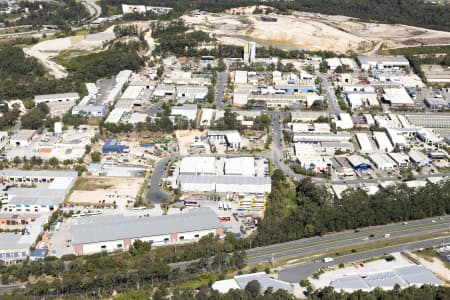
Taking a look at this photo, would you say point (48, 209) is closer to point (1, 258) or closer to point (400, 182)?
point (1, 258)

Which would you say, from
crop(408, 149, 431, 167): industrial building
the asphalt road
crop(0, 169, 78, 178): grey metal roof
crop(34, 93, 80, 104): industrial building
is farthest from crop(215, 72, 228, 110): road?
the asphalt road

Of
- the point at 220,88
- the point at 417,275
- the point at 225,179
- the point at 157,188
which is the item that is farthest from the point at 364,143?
the point at 220,88

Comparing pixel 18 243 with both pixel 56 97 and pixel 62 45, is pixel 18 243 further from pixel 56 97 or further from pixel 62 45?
pixel 62 45

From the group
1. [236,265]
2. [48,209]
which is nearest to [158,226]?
[236,265]

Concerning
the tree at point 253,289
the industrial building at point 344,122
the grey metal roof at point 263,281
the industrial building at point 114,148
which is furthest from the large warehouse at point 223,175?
the tree at point 253,289

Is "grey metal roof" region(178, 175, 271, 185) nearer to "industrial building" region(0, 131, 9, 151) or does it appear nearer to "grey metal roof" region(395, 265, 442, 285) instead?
"grey metal roof" region(395, 265, 442, 285)
